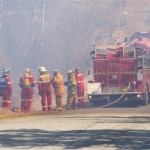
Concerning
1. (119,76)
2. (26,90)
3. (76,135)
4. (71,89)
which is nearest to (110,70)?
(119,76)

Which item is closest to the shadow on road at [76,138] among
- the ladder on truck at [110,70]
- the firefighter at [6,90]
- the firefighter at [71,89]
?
the firefighter at [6,90]

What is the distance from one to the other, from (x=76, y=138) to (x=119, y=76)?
1166 centimetres

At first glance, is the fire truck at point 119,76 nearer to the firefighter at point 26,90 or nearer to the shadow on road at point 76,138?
the firefighter at point 26,90

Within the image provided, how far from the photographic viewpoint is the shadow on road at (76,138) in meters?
9.17

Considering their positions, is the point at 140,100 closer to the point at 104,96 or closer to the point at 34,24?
the point at 104,96

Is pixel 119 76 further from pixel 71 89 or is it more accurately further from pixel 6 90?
pixel 6 90

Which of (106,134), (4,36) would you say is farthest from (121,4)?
(106,134)

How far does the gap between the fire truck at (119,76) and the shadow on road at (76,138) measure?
10123 millimetres

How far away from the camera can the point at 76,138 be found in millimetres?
9922

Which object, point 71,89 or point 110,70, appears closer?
point 71,89

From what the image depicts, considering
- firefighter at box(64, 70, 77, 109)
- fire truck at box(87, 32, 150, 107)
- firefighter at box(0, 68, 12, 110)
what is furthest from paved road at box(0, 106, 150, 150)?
fire truck at box(87, 32, 150, 107)

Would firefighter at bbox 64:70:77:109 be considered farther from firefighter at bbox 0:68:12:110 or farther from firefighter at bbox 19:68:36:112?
firefighter at bbox 0:68:12:110

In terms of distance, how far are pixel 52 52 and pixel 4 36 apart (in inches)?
317

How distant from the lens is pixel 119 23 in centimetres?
5031
